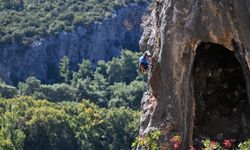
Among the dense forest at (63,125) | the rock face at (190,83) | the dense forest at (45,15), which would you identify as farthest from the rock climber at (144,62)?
the dense forest at (45,15)

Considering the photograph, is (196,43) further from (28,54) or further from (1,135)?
(28,54)

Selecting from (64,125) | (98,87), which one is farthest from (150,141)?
(98,87)

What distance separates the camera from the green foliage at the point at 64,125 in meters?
75.8

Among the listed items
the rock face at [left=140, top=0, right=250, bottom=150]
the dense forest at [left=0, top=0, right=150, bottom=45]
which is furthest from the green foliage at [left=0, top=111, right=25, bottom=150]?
the dense forest at [left=0, top=0, right=150, bottom=45]

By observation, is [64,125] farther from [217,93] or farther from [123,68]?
[217,93]

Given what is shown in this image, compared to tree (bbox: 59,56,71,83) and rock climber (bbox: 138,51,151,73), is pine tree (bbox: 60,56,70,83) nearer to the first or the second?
tree (bbox: 59,56,71,83)

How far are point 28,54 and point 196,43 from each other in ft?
374

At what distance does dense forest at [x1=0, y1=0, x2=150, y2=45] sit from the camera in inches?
5162

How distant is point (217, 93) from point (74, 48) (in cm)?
11925

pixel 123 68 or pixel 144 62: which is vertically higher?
→ pixel 144 62

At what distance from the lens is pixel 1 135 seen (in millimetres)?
65875

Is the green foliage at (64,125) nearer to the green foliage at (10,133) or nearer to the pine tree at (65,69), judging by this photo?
the green foliage at (10,133)

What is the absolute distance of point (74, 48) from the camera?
449 feet

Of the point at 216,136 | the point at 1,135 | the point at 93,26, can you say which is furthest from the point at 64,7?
the point at 216,136
